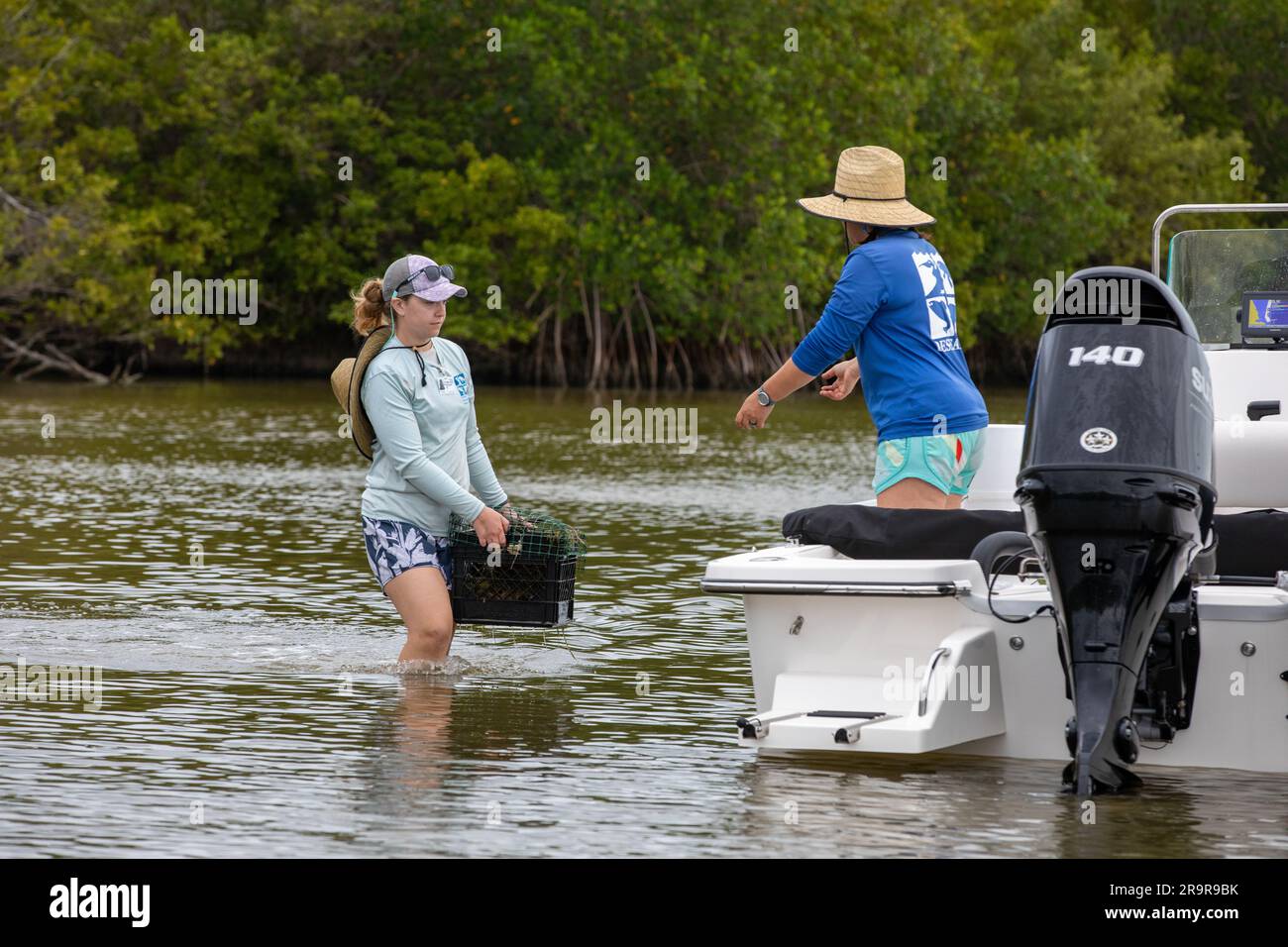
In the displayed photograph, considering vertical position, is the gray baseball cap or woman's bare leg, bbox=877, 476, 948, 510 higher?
the gray baseball cap

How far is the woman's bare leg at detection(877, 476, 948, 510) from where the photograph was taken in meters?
8.07

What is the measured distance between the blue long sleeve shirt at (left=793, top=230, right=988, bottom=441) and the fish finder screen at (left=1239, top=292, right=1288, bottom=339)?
8.25 feet

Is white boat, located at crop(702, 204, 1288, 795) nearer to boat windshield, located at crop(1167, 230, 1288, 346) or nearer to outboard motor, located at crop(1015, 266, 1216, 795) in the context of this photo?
outboard motor, located at crop(1015, 266, 1216, 795)

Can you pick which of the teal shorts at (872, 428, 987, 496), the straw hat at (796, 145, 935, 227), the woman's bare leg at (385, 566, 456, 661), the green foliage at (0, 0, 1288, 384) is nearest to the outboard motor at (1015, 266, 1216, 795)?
the teal shorts at (872, 428, 987, 496)

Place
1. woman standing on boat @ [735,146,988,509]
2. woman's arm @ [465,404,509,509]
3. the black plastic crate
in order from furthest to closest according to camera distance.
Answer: woman's arm @ [465,404,509,509], the black plastic crate, woman standing on boat @ [735,146,988,509]

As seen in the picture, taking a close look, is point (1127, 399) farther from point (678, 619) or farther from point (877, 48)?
point (877, 48)

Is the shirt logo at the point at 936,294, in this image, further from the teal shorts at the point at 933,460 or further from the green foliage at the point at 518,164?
the green foliage at the point at 518,164

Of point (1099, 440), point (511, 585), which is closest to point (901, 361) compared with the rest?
point (1099, 440)

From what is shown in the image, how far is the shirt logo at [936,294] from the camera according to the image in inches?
320

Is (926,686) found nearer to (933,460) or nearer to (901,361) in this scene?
(933,460)

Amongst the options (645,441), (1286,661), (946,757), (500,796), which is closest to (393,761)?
(500,796)

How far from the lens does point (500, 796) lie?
6859 mm

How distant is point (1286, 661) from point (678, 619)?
184 inches
